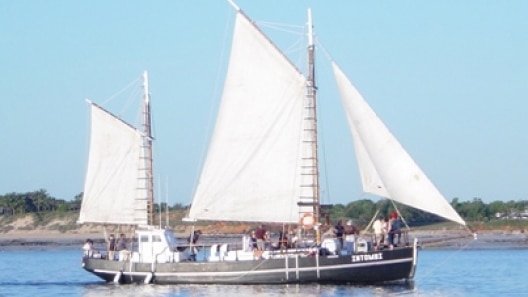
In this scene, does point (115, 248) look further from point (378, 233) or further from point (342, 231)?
point (378, 233)

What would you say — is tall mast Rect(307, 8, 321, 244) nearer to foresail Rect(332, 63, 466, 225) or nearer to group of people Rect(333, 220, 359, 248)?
group of people Rect(333, 220, 359, 248)

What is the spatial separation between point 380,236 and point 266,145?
6.96 meters

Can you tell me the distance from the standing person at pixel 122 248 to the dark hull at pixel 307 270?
11.8ft

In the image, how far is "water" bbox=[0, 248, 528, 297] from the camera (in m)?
62.1

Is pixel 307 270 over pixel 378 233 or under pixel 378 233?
under

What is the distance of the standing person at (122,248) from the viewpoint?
7019 centimetres

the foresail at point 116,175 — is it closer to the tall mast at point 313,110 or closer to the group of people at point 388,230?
the tall mast at point 313,110

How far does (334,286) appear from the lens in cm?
6366

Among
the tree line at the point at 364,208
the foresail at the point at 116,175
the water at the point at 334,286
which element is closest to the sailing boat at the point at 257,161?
the water at the point at 334,286

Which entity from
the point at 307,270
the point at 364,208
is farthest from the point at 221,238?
the point at 307,270

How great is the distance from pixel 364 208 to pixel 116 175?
46212 mm

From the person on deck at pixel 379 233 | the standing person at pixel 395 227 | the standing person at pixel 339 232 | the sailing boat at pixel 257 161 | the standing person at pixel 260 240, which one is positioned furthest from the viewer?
the sailing boat at pixel 257 161

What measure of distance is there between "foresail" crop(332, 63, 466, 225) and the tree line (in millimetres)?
28725

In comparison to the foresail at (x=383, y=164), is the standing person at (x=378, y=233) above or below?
below
